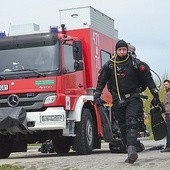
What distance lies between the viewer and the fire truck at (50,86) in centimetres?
1152

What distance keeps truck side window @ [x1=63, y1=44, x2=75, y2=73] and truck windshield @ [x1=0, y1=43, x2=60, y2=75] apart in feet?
0.77

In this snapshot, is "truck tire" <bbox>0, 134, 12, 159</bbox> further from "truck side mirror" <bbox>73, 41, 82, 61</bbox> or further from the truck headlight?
"truck side mirror" <bbox>73, 41, 82, 61</bbox>

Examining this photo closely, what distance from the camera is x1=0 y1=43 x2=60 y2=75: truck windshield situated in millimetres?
11719

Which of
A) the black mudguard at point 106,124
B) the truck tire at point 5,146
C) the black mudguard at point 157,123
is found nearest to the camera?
the black mudguard at point 106,124

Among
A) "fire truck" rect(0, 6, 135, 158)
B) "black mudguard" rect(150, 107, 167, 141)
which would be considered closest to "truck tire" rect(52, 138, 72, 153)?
"fire truck" rect(0, 6, 135, 158)

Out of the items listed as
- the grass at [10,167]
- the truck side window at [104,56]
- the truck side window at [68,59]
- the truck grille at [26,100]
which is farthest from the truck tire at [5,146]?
the grass at [10,167]

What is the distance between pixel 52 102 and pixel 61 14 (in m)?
2.90

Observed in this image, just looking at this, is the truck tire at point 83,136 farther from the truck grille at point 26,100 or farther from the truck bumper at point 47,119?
the truck grille at point 26,100

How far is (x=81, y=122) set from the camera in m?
12.2

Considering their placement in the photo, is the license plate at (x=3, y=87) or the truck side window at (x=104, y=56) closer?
the license plate at (x=3, y=87)

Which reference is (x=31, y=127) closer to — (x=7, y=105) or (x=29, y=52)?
(x=7, y=105)

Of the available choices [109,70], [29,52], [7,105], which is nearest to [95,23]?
[29,52]

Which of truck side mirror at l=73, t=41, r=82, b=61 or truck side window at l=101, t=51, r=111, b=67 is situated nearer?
truck side mirror at l=73, t=41, r=82, b=61

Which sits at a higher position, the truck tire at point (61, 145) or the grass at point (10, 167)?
the truck tire at point (61, 145)
